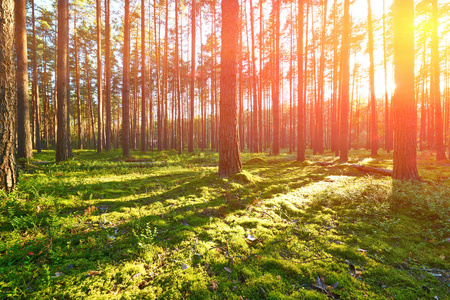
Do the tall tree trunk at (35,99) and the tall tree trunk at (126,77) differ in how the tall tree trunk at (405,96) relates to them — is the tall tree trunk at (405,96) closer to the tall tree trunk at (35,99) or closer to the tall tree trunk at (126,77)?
the tall tree trunk at (126,77)

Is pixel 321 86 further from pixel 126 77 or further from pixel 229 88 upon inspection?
pixel 126 77

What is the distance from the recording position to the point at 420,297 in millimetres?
2232

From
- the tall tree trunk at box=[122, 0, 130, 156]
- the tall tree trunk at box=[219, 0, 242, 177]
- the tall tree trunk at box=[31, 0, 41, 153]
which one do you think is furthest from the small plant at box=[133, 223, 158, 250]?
the tall tree trunk at box=[31, 0, 41, 153]

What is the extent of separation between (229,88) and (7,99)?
5.61m

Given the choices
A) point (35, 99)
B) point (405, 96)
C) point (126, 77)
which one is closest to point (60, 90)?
point (126, 77)

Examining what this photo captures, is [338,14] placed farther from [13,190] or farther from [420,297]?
[13,190]

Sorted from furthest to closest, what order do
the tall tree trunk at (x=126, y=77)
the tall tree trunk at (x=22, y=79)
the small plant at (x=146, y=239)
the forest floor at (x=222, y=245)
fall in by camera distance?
the tall tree trunk at (x=126, y=77)
the tall tree trunk at (x=22, y=79)
the small plant at (x=146, y=239)
the forest floor at (x=222, y=245)

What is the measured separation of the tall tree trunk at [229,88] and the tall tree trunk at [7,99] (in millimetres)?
5237

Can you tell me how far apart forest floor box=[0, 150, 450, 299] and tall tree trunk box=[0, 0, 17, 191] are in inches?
18.8

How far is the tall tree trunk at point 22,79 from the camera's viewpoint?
931 cm

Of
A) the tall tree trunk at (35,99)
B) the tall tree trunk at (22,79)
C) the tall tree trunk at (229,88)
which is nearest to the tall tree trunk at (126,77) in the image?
the tall tree trunk at (22,79)

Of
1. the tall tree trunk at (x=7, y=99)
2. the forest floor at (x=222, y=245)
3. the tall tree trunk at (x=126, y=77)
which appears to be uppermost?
the tall tree trunk at (x=126, y=77)

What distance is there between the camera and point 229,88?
6199mm

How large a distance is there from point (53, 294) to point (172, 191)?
3.73 m
